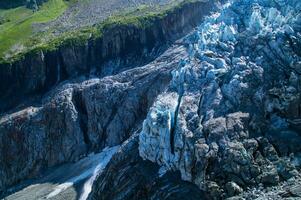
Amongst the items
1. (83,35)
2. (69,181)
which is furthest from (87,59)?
(69,181)

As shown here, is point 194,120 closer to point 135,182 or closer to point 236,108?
point 236,108

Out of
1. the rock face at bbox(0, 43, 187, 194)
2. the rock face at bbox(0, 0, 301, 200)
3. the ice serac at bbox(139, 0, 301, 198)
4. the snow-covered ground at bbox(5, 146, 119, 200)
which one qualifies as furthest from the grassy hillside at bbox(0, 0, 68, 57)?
the ice serac at bbox(139, 0, 301, 198)

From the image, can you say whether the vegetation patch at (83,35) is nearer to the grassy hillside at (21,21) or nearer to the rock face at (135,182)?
the grassy hillside at (21,21)

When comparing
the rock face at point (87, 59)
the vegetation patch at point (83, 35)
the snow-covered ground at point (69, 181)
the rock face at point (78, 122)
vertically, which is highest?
the vegetation patch at point (83, 35)

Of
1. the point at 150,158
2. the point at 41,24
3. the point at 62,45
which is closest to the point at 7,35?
the point at 41,24

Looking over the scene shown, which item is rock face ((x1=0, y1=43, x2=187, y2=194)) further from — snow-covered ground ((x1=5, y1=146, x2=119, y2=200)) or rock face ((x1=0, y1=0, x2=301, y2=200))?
snow-covered ground ((x1=5, y1=146, x2=119, y2=200))

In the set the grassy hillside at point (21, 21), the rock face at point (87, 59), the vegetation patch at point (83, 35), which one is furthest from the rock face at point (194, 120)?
the grassy hillside at point (21, 21)
